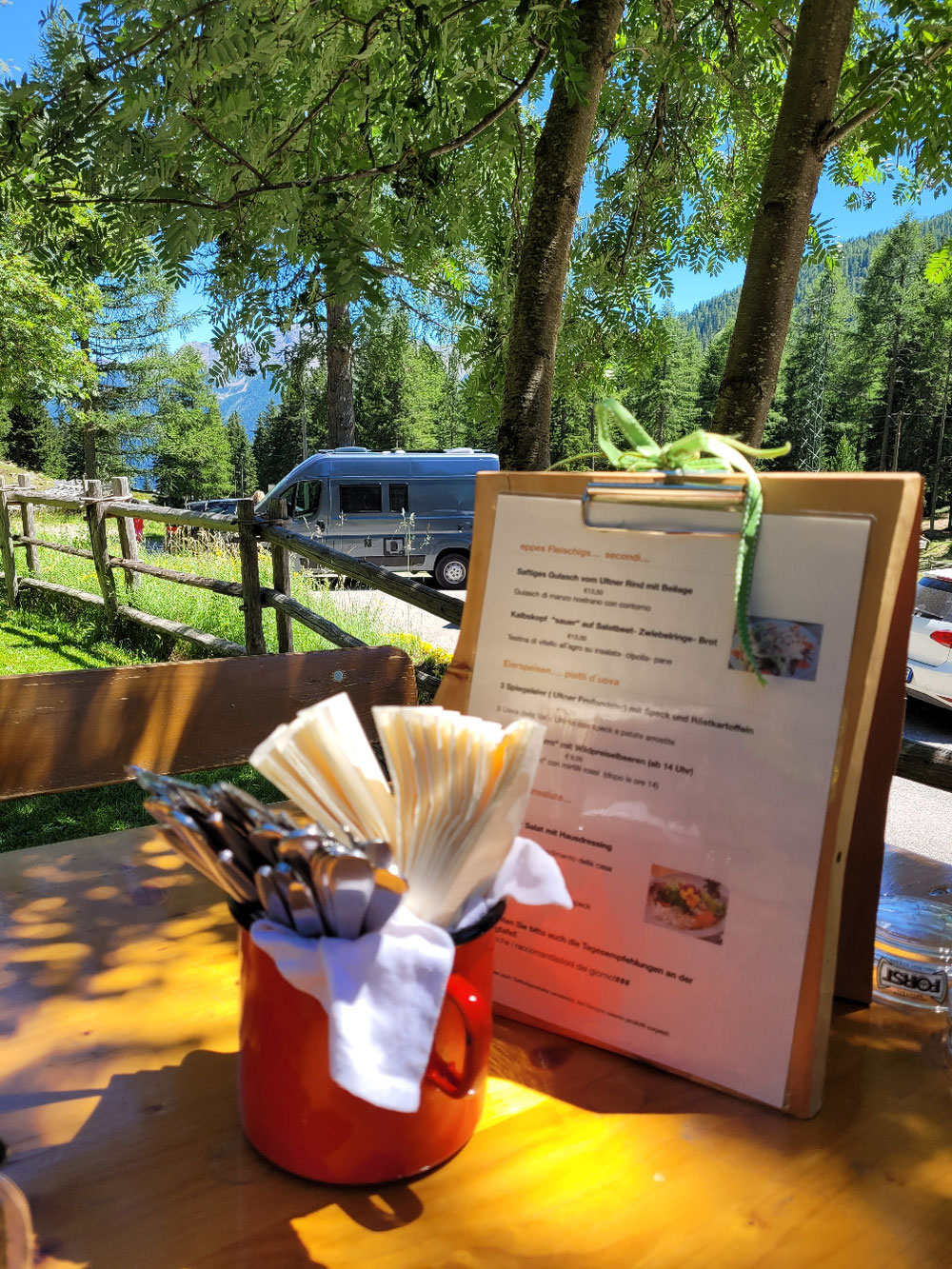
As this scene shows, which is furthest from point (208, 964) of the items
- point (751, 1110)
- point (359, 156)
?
point (359, 156)

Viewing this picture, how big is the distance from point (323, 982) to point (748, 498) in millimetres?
465

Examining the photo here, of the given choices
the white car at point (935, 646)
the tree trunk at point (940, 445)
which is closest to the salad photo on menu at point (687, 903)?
the white car at point (935, 646)

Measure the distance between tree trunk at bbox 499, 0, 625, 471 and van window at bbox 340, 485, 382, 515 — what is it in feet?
42.9

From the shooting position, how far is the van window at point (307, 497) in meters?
15.6

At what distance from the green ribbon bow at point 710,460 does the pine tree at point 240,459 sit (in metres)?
61.8

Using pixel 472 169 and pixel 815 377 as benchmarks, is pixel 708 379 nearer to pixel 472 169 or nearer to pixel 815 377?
pixel 815 377

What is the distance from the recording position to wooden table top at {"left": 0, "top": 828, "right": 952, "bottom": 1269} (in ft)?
1.70

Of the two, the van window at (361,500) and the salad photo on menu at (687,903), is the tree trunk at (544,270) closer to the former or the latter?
the salad photo on menu at (687,903)

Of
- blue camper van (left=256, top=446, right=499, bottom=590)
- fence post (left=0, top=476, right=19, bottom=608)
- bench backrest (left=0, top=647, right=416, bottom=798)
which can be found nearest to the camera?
bench backrest (left=0, top=647, right=416, bottom=798)

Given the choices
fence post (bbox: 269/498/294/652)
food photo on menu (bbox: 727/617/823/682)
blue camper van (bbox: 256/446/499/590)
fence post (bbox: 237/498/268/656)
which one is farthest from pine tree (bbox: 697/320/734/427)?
food photo on menu (bbox: 727/617/823/682)

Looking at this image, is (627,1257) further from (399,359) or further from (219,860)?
(399,359)

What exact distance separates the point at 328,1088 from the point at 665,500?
507 millimetres

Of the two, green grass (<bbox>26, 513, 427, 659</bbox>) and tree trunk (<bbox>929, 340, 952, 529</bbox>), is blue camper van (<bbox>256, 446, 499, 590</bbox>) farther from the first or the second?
tree trunk (<bbox>929, 340, 952, 529</bbox>)

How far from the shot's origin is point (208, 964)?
2.74 feet
